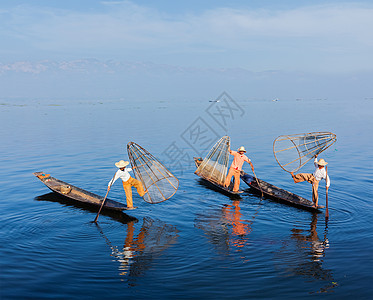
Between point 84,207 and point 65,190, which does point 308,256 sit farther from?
point 65,190

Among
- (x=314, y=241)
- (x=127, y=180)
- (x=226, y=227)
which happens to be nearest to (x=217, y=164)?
(x=226, y=227)

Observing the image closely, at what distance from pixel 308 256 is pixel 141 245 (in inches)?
224

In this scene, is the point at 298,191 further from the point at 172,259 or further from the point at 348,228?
the point at 172,259

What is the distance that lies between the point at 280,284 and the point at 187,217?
5.94 metres

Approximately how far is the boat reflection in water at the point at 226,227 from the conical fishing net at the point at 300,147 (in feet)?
11.8

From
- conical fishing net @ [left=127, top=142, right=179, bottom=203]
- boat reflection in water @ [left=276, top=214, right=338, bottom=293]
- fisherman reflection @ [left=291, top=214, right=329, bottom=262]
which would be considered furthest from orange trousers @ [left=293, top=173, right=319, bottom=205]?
conical fishing net @ [left=127, top=142, right=179, bottom=203]

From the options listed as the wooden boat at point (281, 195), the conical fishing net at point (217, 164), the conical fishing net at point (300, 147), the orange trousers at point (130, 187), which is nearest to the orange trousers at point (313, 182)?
the wooden boat at point (281, 195)

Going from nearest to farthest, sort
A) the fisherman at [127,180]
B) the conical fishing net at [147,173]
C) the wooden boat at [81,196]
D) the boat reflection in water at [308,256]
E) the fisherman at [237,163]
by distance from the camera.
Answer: the boat reflection in water at [308,256] < the fisherman at [127,180] < the wooden boat at [81,196] < the conical fishing net at [147,173] < the fisherman at [237,163]

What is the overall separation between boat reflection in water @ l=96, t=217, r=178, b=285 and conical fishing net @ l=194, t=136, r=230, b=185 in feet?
19.6

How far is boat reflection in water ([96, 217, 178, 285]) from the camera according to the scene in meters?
9.92

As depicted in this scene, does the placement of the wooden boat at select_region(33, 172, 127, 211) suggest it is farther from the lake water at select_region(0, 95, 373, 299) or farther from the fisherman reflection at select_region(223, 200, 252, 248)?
the fisherman reflection at select_region(223, 200, 252, 248)

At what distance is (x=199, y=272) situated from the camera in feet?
31.6

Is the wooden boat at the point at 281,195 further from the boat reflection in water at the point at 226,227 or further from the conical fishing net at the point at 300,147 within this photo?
the boat reflection in water at the point at 226,227

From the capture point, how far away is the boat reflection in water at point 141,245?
9922 millimetres
